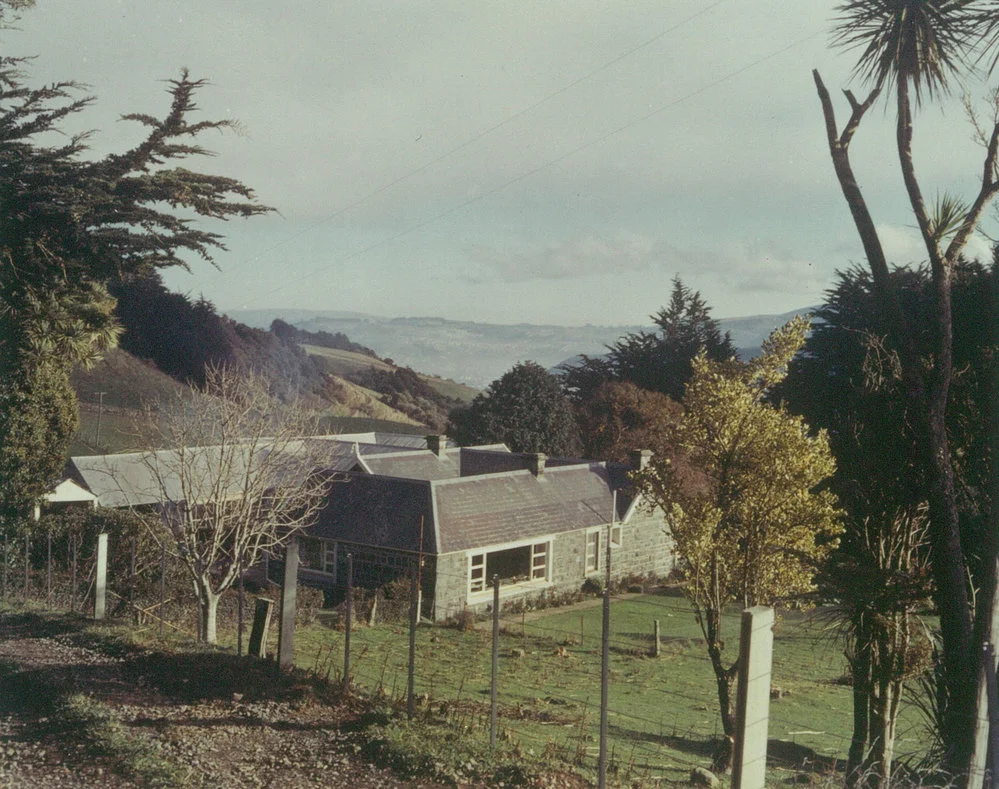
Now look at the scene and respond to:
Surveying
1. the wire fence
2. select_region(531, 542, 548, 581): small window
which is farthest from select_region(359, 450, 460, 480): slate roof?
the wire fence

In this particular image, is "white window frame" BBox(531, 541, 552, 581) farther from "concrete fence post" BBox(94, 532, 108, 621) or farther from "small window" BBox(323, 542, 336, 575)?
"concrete fence post" BBox(94, 532, 108, 621)

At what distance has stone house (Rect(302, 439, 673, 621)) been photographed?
27438mm

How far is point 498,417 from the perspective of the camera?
49.9 m

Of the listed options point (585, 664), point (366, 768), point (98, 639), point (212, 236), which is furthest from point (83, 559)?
point (366, 768)

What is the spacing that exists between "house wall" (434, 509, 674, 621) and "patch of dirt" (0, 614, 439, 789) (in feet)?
36.0

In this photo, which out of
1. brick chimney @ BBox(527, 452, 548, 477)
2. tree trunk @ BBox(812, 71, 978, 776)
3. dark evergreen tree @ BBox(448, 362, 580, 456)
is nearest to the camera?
tree trunk @ BBox(812, 71, 978, 776)

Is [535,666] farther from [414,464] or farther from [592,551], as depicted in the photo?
[414,464]

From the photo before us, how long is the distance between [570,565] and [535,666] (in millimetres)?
10716

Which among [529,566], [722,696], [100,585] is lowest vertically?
[529,566]

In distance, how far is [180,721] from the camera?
29.9 ft

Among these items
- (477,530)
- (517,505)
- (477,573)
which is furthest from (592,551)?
(477,530)

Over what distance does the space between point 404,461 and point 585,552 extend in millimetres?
8442

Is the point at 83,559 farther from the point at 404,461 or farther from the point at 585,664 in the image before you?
the point at 404,461

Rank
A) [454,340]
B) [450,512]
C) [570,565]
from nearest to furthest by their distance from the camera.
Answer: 1. [450,512]
2. [570,565]
3. [454,340]
